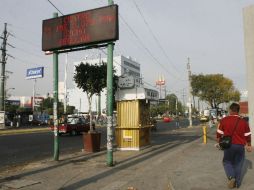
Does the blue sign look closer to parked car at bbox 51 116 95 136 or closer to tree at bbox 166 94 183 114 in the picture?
parked car at bbox 51 116 95 136

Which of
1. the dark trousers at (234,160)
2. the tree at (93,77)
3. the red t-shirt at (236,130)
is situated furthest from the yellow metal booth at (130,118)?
the dark trousers at (234,160)

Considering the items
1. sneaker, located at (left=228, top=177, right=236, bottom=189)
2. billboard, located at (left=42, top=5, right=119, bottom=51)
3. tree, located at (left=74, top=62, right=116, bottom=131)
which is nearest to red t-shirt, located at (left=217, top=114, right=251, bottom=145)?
sneaker, located at (left=228, top=177, right=236, bottom=189)

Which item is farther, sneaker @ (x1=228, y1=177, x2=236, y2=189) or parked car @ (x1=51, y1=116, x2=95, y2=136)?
parked car @ (x1=51, y1=116, x2=95, y2=136)

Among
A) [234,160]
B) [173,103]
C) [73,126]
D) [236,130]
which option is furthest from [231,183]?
[173,103]

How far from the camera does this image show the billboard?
11.9 meters

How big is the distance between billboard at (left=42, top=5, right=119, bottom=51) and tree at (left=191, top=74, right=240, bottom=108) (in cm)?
5968

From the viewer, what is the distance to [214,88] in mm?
71125

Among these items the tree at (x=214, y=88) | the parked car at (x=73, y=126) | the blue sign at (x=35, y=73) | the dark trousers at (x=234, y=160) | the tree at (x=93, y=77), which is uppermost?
the blue sign at (x=35, y=73)

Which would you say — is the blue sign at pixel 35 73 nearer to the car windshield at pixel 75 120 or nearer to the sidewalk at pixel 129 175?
the car windshield at pixel 75 120

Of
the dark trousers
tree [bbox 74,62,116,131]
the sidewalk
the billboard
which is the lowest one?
the sidewalk

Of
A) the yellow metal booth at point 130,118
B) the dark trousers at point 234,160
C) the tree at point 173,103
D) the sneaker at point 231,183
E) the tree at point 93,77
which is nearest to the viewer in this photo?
the sneaker at point 231,183

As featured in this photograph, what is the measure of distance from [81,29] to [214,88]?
6113 cm

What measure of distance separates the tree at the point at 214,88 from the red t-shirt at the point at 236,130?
208 feet

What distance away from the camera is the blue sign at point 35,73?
2729 inches
